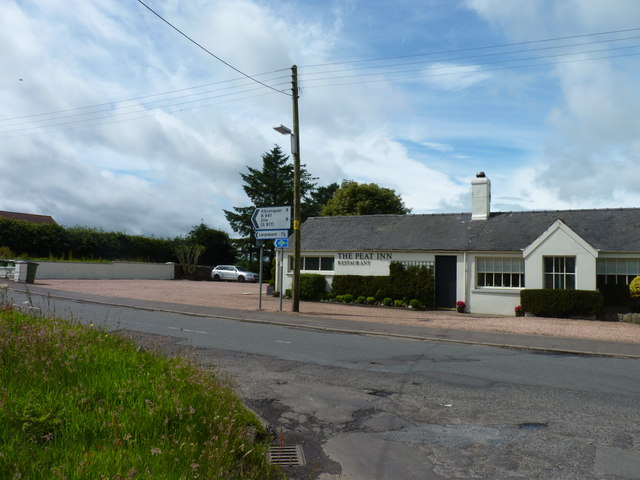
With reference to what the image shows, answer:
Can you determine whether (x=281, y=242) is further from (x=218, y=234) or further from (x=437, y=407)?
(x=218, y=234)

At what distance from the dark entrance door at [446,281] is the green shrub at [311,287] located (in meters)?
5.81

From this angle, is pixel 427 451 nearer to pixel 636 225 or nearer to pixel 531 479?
pixel 531 479

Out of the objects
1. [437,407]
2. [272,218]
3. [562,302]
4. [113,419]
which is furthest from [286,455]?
[562,302]

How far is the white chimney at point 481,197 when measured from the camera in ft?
84.0

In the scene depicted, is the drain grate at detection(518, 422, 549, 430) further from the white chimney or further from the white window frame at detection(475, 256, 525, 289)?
the white chimney

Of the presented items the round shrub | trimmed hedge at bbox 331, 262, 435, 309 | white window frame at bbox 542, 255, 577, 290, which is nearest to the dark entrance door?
trimmed hedge at bbox 331, 262, 435, 309

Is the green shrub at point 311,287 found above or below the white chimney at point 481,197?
below

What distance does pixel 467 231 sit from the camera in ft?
80.7

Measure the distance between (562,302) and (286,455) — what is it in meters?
18.1

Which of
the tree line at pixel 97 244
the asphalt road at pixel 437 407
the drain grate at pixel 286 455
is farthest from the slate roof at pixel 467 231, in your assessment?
the tree line at pixel 97 244

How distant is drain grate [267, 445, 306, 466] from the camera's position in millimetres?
4848

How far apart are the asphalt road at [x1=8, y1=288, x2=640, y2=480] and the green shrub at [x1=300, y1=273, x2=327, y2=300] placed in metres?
13.7

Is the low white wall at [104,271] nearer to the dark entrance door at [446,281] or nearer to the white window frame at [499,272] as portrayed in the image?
the dark entrance door at [446,281]

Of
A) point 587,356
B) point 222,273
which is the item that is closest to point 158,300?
point 587,356
